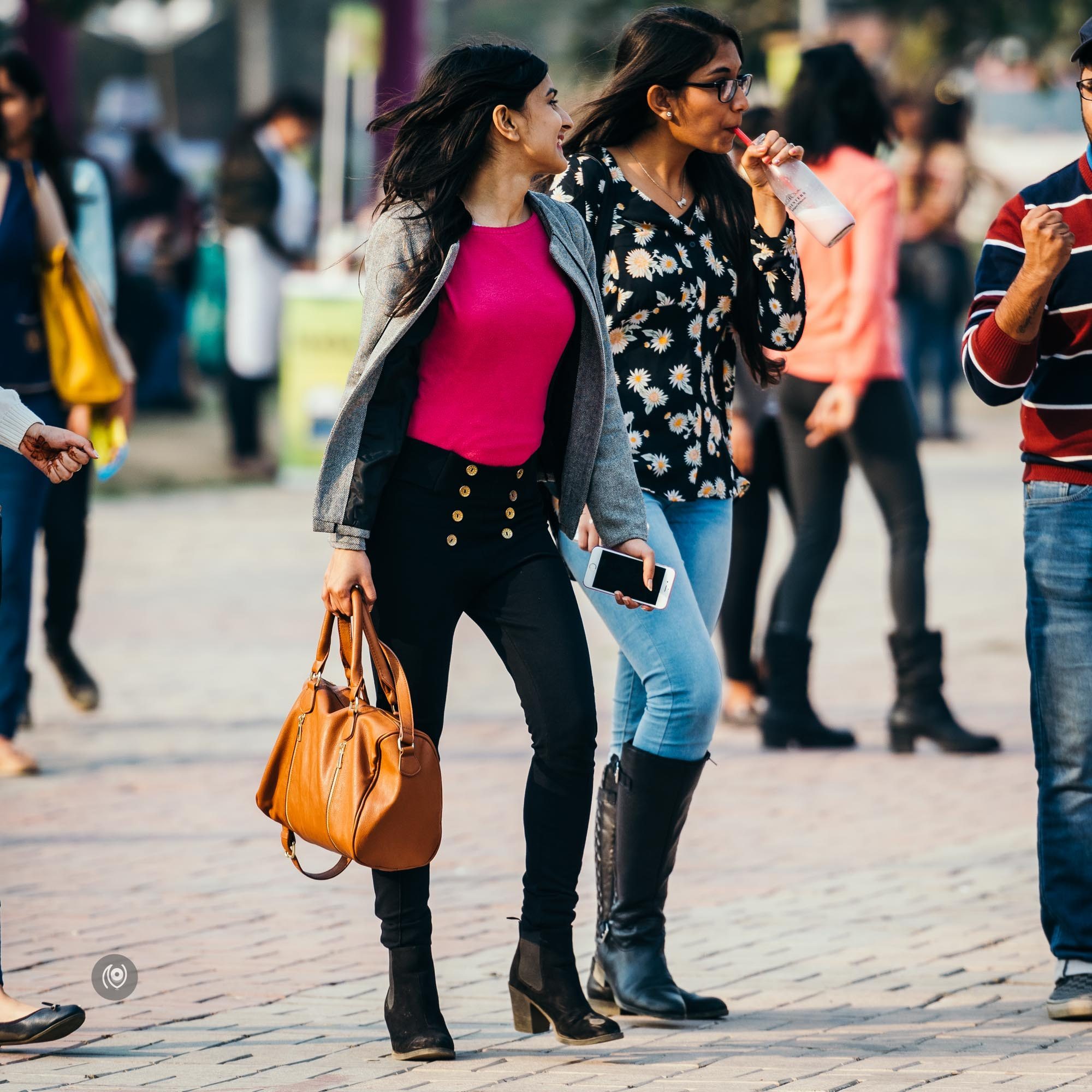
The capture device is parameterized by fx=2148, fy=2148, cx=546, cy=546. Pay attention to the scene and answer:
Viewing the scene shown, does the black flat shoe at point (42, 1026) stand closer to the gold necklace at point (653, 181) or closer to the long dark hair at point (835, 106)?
the gold necklace at point (653, 181)

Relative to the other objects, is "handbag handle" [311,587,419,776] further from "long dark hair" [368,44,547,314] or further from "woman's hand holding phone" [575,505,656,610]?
"long dark hair" [368,44,547,314]

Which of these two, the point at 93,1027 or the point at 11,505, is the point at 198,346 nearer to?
the point at 11,505

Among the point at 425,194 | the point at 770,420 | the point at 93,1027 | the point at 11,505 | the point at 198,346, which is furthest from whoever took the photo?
the point at 198,346

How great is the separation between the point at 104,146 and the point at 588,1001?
809 inches

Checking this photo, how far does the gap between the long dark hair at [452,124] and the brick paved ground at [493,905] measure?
1617 mm

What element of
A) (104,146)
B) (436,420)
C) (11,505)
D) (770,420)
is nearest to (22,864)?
(11,505)

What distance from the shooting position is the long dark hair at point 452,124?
4.01 m

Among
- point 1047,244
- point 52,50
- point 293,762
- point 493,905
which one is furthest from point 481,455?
point 52,50

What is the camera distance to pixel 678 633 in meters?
4.28

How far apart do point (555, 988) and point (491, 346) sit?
1237 mm

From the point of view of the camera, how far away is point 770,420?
771cm

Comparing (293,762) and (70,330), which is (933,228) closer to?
(70,330)

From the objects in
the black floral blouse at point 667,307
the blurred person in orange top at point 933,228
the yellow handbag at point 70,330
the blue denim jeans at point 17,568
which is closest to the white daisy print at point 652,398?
the black floral blouse at point 667,307

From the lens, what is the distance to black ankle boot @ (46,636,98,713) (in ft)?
26.1
